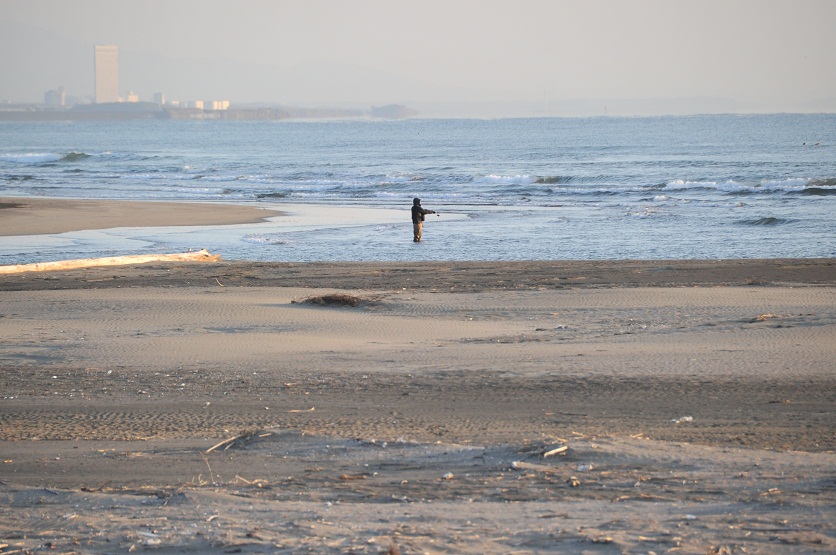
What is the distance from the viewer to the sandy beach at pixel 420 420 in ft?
13.2

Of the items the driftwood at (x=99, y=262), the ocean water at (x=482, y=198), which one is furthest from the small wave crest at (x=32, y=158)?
the driftwood at (x=99, y=262)

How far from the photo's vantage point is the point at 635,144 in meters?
74.1

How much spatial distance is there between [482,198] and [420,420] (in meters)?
28.2

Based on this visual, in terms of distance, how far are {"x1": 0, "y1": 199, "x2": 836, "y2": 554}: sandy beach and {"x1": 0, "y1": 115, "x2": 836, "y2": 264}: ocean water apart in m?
6.59

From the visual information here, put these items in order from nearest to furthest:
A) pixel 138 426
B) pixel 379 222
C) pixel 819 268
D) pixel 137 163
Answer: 1. pixel 138 426
2. pixel 819 268
3. pixel 379 222
4. pixel 137 163

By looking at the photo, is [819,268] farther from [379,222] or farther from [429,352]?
[379,222]

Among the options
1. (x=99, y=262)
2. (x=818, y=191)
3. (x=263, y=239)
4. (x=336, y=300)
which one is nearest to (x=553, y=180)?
(x=818, y=191)

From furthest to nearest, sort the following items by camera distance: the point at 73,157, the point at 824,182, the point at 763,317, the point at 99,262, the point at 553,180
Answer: the point at 73,157 < the point at 553,180 < the point at 824,182 < the point at 99,262 < the point at 763,317

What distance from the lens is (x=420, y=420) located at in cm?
629

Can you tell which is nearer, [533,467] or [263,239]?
[533,467]

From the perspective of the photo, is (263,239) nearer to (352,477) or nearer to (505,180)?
(352,477)

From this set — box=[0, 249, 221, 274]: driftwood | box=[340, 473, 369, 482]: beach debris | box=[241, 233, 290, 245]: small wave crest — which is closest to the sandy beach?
box=[340, 473, 369, 482]: beach debris

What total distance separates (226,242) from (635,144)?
58.5m

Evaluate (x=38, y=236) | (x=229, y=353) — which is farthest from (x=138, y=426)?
(x=38, y=236)
